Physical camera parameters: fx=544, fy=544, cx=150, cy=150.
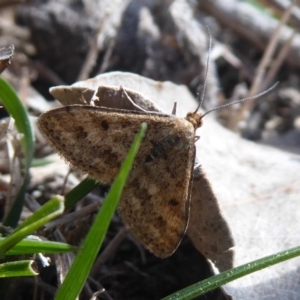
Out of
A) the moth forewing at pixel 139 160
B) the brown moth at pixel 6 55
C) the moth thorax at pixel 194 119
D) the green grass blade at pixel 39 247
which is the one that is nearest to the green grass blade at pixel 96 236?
the green grass blade at pixel 39 247

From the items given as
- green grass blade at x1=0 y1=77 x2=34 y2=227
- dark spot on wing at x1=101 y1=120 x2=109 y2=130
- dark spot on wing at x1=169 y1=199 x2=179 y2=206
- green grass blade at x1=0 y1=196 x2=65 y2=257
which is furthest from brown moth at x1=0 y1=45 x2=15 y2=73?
dark spot on wing at x1=169 y1=199 x2=179 y2=206

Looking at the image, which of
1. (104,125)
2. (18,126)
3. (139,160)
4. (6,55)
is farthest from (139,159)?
(6,55)

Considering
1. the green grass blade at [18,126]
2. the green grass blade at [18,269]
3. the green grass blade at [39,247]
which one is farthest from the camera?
the green grass blade at [18,126]

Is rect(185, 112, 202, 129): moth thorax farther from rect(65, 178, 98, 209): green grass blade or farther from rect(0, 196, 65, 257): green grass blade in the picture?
rect(0, 196, 65, 257): green grass blade

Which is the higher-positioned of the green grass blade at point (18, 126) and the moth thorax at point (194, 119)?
the moth thorax at point (194, 119)

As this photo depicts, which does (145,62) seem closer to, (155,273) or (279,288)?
(155,273)

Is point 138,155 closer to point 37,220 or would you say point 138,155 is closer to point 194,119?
point 194,119

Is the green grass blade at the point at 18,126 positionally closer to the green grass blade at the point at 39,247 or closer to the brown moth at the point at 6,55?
the brown moth at the point at 6,55
